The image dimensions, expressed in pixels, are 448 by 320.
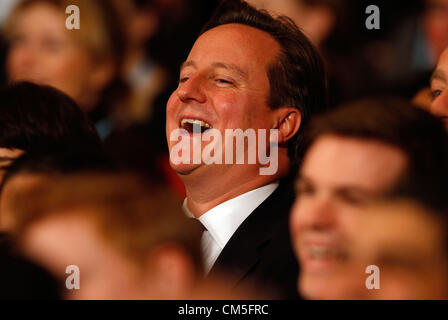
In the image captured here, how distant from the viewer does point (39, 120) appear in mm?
1501

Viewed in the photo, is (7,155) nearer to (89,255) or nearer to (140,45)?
(89,255)

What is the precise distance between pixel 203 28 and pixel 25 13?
474 mm

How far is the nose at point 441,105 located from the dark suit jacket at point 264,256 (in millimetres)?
302

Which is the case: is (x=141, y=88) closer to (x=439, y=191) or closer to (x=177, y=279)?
(x=177, y=279)

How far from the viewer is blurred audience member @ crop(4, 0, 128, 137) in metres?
1.70

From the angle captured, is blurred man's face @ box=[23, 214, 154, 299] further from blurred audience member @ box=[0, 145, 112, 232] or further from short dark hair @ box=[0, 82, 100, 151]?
short dark hair @ box=[0, 82, 100, 151]

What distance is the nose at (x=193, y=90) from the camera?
4.87ft

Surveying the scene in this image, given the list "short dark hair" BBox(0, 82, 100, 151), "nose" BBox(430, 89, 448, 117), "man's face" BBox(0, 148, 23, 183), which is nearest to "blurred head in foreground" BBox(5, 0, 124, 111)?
"short dark hair" BBox(0, 82, 100, 151)

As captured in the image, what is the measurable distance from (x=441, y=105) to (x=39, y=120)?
77 cm

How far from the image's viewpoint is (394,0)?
148 cm

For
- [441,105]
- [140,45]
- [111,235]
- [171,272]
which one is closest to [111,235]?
[111,235]

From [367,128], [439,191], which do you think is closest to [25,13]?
Answer: [367,128]

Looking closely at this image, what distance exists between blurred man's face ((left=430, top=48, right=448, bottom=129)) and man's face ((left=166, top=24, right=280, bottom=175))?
31cm

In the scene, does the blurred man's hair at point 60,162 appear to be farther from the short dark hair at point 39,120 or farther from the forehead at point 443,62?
the forehead at point 443,62
